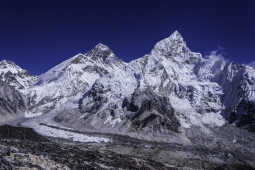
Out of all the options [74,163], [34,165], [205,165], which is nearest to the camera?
[34,165]

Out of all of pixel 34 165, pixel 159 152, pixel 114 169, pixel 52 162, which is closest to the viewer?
pixel 34 165

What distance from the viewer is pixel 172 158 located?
115 metres

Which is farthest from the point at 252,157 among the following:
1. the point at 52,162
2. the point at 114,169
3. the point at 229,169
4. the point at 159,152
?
the point at 52,162

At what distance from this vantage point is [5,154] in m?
42.4

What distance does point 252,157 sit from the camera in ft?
595

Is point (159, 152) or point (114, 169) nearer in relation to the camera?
point (114, 169)

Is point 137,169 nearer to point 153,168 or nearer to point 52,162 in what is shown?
point 153,168

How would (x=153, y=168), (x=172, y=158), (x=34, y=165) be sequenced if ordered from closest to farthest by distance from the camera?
(x=34, y=165) < (x=153, y=168) < (x=172, y=158)

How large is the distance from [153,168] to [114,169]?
48.6ft

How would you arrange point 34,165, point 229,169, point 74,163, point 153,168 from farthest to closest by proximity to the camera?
point 229,169
point 153,168
point 74,163
point 34,165

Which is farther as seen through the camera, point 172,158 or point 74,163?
point 172,158

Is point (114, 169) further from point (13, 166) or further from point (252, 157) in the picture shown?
point (252, 157)

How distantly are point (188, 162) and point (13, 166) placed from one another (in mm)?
77921

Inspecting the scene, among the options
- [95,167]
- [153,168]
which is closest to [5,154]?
[95,167]
